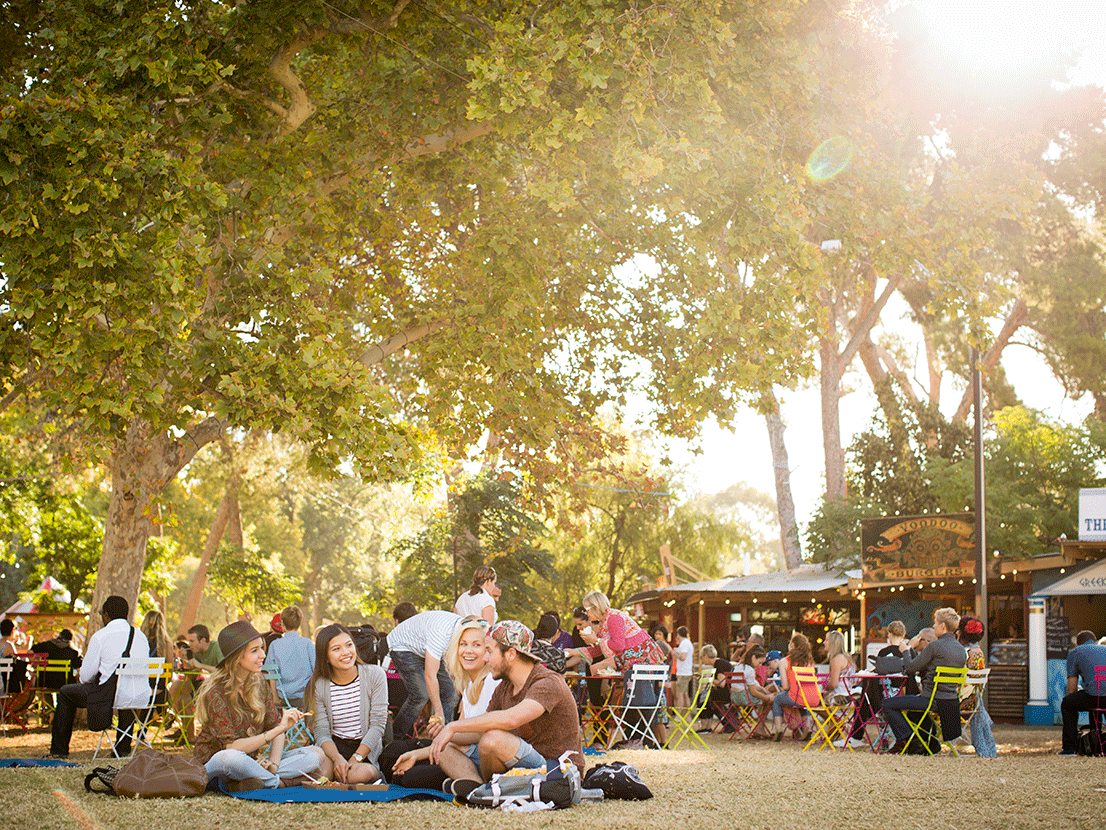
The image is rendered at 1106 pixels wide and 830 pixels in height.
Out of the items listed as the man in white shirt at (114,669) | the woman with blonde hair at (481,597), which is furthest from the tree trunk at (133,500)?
the woman with blonde hair at (481,597)

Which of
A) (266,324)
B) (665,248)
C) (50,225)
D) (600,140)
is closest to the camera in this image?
(50,225)

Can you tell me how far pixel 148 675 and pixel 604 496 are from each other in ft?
85.0

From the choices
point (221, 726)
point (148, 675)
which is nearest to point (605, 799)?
point (221, 726)

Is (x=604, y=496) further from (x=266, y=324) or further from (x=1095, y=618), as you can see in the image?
(x=266, y=324)

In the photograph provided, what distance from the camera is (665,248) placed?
13469 millimetres

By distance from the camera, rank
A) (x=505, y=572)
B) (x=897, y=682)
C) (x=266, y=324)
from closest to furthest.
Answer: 1. (x=266, y=324)
2. (x=897, y=682)
3. (x=505, y=572)

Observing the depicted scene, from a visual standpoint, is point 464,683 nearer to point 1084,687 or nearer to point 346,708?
point 346,708

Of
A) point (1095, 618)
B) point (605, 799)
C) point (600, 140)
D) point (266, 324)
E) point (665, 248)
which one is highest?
point (600, 140)

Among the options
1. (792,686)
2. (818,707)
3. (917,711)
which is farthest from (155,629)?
(917,711)

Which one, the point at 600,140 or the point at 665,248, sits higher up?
the point at 600,140

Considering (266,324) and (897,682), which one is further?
(897,682)

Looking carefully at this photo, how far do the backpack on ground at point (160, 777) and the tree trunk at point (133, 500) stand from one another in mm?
6351

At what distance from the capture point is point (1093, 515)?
51.5 feet

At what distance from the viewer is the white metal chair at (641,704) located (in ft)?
33.1
